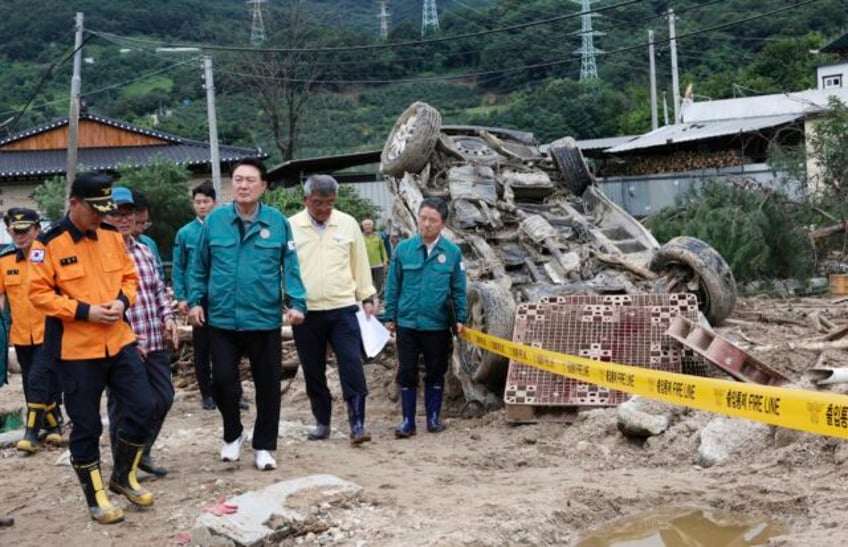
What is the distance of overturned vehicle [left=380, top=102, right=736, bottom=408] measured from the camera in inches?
363

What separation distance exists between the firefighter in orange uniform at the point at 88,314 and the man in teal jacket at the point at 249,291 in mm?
870

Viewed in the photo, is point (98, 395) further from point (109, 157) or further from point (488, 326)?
point (109, 157)

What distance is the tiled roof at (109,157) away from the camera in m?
35.1

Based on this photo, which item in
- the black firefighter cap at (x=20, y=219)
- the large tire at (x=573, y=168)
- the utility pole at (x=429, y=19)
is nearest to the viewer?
the black firefighter cap at (x=20, y=219)

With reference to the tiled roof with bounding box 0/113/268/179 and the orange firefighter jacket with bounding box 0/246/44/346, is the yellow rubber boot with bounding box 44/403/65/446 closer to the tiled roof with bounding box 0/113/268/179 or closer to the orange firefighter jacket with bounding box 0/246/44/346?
the orange firefighter jacket with bounding box 0/246/44/346

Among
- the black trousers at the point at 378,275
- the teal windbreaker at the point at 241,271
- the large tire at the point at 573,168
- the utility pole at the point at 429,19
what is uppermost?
the utility pole at the point at 429,19

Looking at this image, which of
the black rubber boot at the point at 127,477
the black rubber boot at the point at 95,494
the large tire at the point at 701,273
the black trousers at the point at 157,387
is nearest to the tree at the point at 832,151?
the large tire at the point at 701,273

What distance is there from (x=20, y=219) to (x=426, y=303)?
3041 mm

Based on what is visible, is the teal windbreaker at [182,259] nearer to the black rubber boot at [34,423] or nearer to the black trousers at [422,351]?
the black rubber boot at [34,423]

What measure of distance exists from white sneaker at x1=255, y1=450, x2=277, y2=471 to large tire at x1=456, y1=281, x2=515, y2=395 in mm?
2561

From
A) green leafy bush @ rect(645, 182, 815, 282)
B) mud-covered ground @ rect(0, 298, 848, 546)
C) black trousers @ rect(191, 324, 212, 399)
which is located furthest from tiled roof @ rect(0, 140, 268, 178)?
mud-covered ground @ rect(0, 298, 848, 546)

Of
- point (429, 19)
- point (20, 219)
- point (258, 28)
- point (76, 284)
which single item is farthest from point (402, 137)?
point (429, 19)

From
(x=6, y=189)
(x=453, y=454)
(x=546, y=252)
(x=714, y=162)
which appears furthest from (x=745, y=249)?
(x=6, y=189)

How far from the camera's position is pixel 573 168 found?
11.2 meters
